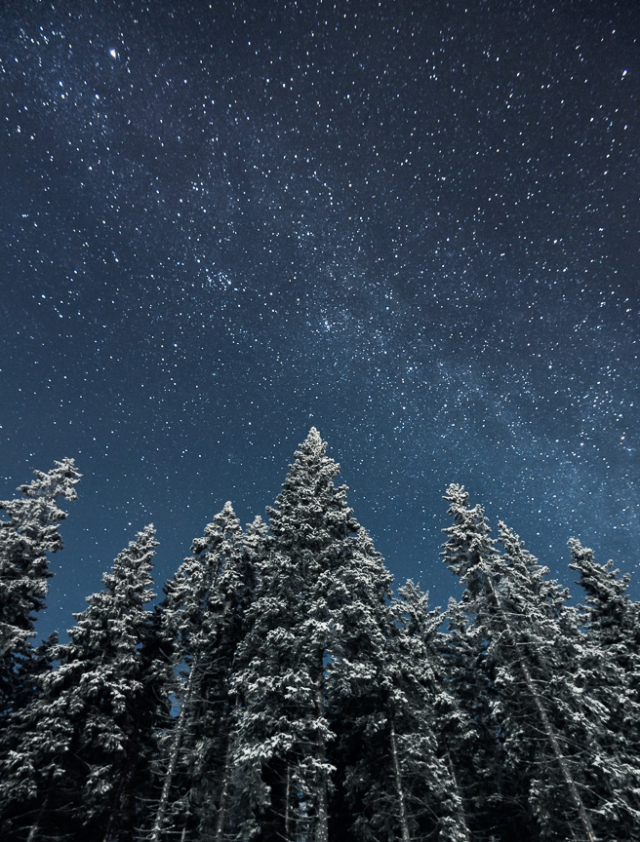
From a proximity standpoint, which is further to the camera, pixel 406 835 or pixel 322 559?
pixel 322 559

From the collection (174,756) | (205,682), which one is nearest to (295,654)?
(174,756)

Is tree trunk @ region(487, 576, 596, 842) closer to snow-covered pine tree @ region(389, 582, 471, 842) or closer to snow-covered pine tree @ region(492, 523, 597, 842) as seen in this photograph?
snow-covered pine tree @ region(492, 523, 597, 842)

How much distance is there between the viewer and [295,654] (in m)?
13.9

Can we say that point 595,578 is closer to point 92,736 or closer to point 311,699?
point 311,699

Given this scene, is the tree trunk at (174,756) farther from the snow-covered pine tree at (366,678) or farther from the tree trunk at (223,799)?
the snow-covered pine tree at (366,678)

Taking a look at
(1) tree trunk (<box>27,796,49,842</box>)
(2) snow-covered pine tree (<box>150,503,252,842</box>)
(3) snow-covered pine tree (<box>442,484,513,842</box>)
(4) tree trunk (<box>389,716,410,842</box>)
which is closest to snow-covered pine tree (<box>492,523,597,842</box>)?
(3) snow-covered pine tree (<box>442,484,513,842</box>)

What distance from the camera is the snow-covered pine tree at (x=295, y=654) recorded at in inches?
478

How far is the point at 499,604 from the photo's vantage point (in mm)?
16812

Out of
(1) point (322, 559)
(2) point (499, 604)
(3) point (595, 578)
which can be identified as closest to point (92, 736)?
(1) point (322, 559)

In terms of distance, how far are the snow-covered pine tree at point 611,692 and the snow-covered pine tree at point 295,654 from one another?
888cm

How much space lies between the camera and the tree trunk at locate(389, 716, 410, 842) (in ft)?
41.4

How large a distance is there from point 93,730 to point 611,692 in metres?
20.0

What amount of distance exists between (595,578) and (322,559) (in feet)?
46.7

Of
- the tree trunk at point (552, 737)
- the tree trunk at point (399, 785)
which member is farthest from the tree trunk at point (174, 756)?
the tree trunk at point (552, 737)
